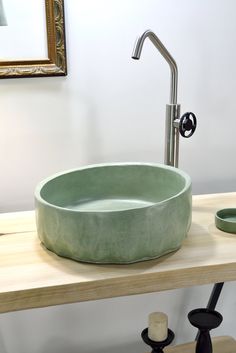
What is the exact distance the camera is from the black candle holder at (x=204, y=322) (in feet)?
2.76

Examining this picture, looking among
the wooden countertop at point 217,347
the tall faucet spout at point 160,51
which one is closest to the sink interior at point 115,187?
the tall faucet spout at point 160,51

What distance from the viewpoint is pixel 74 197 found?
854mm

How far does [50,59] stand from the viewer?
3.04 feet

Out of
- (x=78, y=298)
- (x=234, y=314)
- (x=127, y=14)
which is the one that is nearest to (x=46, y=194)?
(x=78, y=298)

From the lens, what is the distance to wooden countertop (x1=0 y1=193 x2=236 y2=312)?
628 millimetres

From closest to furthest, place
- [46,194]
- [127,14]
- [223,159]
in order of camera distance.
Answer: [46,194], [127,14], [223,159]

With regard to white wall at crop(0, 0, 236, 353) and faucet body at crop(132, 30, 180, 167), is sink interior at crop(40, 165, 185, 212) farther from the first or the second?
white wall at crop(0, 0, 236, 353)

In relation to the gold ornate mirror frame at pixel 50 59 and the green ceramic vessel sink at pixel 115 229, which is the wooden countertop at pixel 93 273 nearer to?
the green ceramic vessel sink at pixel 115 229

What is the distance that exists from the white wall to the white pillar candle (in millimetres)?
324

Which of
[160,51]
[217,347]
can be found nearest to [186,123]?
[160,51]

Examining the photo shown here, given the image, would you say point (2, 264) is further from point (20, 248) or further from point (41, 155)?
point (41, 155)

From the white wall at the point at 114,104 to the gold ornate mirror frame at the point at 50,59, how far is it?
0.02 meters

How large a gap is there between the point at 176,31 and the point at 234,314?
0.77 m

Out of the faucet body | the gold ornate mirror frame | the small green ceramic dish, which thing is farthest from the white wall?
the small green ceramic dish
